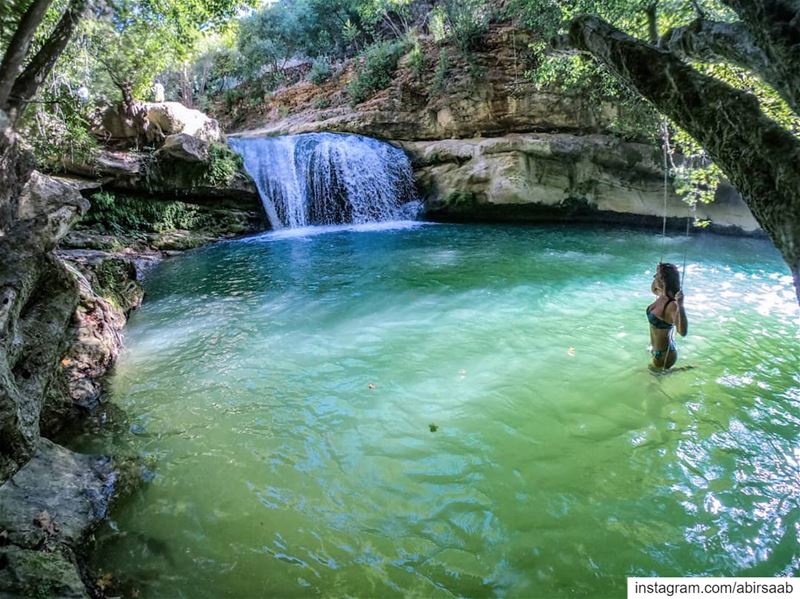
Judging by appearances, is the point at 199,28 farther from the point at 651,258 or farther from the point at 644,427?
the point at 651,258

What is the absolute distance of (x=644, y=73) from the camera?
3180 millimetres

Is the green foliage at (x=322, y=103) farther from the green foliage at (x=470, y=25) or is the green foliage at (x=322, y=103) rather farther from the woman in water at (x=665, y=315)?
the woman in water at (x=665, y=315)

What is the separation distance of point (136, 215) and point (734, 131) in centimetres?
1521

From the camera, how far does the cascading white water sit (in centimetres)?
1656

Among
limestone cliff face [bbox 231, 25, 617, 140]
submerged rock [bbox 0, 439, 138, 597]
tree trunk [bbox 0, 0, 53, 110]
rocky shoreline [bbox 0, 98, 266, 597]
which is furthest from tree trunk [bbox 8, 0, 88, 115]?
limestone cliff face [bbox 231, 25, 617, 140]

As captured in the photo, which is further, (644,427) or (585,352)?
(585,352)

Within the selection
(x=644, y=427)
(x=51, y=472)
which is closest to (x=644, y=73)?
(x=644, y=427)

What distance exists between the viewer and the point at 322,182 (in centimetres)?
1661

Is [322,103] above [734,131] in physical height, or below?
above

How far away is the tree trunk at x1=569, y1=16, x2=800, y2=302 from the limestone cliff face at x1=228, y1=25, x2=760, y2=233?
42.0 ft

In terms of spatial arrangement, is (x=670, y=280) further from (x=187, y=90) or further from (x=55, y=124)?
(x=187, y=90)

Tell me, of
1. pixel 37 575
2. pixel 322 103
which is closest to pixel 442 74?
pixel 322 103

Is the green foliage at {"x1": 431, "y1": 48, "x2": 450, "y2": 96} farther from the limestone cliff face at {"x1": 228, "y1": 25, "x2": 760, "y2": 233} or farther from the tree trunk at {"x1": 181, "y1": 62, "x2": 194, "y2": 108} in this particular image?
the tree trunk at {"x1": 181, "y1": 62, "x2": 194, "y2": 108}

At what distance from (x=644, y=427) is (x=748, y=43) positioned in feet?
10.2
